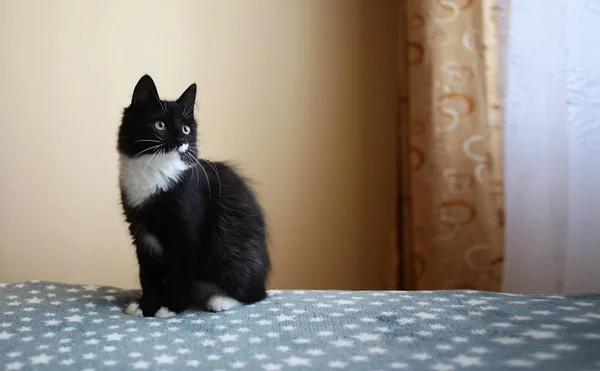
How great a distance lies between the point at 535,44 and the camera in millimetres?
1423

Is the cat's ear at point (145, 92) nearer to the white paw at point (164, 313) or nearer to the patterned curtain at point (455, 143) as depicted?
the white paw at point (164, 313)

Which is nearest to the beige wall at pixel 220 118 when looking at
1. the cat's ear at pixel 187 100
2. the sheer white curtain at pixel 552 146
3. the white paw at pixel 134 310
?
the sheer white curtain at pixel 552 146

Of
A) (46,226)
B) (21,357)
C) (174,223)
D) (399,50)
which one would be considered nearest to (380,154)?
(399,50)

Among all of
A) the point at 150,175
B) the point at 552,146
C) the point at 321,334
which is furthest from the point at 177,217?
the point at 552,146

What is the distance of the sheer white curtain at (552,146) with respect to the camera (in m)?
1.33

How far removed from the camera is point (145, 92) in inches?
47.6

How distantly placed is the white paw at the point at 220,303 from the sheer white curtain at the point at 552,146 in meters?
0.76

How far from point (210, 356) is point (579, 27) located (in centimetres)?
110

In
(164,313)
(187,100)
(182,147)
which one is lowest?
(164,313)

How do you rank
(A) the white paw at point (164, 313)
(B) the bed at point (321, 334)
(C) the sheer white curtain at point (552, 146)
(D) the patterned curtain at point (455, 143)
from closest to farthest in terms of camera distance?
(B) the bed at point (321, 334), (A) the white paw at point (164, 313), (C) the sheer white curtain at point (552, 146), (D) the patterned curtain at point (455, 143)

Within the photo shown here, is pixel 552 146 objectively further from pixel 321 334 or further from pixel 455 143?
pixel 321 334

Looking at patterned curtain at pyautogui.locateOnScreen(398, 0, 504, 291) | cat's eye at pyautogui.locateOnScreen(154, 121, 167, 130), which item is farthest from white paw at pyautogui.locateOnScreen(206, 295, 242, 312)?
patterned curtain at pyautogui.locateOnScreen(398, 0, 504, 291)

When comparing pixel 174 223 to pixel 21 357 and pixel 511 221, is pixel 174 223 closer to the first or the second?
pixel 21 357

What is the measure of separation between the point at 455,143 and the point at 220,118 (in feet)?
2.58
